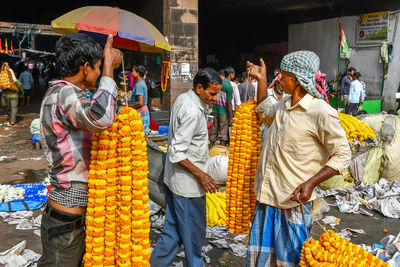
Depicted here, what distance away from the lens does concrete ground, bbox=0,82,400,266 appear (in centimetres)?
407

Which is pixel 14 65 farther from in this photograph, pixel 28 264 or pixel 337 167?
pixel 337 167

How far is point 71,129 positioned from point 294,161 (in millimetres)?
1535

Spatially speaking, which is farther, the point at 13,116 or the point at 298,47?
the point at 298,47

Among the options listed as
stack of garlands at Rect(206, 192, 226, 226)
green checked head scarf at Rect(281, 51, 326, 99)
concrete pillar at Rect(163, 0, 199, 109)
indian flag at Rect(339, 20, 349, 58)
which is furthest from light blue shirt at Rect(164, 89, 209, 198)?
indian flag at Rect(339, 20, 349, 58)

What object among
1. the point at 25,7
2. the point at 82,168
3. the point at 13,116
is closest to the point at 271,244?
the point at 82,168

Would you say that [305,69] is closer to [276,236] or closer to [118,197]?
[276,236]

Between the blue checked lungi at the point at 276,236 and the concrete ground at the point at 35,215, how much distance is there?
127 cm

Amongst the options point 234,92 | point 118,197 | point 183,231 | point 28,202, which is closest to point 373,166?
point 234,92

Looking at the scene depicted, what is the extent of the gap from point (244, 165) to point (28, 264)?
2502 millimetres

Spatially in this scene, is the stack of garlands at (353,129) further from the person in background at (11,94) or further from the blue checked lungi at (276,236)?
the person in background at (11,94)

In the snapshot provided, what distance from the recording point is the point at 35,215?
4.90m

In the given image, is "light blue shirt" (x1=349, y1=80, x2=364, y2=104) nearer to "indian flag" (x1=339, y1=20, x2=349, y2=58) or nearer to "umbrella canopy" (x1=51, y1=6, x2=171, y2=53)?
"indian flag" (x1=339, y1=20, x2=349, y2=58)

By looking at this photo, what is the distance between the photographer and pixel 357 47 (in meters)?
15.0

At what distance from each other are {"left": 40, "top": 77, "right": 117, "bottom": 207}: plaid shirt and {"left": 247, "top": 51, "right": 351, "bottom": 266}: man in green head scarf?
1.26m
